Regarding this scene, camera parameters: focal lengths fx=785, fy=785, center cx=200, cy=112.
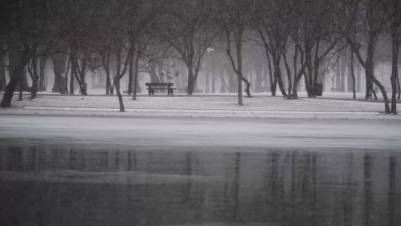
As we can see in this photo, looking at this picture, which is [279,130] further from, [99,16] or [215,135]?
[99,16]

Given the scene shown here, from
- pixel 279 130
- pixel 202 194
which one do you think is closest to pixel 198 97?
pixel 279 130

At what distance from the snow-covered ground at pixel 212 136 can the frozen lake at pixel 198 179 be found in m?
0.07

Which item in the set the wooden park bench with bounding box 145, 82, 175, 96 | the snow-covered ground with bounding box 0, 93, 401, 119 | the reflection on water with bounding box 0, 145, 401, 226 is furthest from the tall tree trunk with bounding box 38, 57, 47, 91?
the reflection on water with bounding box 0, 145, 401, 226

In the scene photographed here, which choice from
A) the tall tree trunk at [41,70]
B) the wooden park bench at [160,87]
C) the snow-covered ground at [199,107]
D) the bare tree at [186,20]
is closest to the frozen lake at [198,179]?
the snow-covered ground at [199,107]

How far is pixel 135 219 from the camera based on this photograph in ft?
34.2

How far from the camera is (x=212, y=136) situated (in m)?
27.4

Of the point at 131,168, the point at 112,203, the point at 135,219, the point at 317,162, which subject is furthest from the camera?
the point at 317,162

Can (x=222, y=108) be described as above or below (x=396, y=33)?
below

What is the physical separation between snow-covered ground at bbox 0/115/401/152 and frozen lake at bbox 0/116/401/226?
65 millimetres

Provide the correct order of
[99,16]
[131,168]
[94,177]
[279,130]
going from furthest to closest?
[99,16], [279,130], [131,168], [94,177]

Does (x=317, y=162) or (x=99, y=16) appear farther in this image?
(x=99, y=16)

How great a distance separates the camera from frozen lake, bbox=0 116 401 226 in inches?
425

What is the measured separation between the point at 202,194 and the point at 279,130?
19.0m

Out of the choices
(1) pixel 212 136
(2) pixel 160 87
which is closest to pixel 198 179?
(1) pixel 212 136
